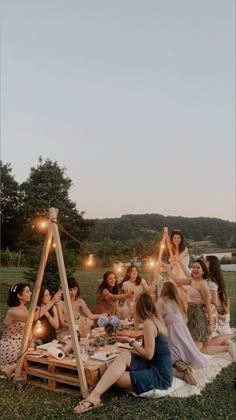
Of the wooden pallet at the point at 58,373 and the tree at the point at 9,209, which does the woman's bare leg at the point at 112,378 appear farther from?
the tree at the point at 9,209

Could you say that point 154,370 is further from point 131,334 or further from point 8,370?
point 8,370

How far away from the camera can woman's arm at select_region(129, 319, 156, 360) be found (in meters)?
3.87

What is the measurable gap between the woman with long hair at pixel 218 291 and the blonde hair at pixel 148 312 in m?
2.33

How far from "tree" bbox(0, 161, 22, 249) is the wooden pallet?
14.6 m

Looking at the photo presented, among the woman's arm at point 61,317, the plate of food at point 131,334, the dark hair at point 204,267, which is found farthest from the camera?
the dark hair at point 204,267

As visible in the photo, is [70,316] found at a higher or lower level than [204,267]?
lower

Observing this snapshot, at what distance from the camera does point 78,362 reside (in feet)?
12.8

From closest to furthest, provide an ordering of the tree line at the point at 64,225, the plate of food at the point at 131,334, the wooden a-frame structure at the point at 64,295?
the wooden a-frame structure at the point at 64,295
the plate of food at the point at 131,334
the tree line at the point at 64,225

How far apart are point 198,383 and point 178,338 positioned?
0.49 m

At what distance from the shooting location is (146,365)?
3.97m

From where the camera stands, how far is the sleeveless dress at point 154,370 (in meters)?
3.86

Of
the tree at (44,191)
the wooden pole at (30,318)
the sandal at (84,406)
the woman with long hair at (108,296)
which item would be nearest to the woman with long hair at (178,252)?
the woman with long hair at (108,296)

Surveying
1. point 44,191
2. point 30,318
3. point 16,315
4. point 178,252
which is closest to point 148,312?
point 30,318

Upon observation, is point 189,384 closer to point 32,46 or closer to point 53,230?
Answer: point 53,230
